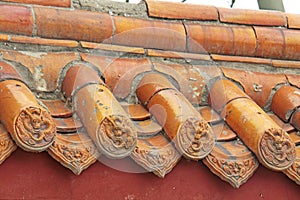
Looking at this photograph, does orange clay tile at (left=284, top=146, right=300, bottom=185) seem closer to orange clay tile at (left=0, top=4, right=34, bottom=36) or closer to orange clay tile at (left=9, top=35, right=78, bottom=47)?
orange clay tile at (left=9, top=35, right=78, bottom=47)

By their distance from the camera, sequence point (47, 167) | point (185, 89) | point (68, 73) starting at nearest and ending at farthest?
point (47, 167) → point (68, 73) → point (185, 89)

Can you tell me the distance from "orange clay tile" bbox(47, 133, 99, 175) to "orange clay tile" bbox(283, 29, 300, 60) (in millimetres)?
1000

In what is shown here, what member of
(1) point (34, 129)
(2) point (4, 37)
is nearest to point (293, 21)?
(2) point (4, 37)

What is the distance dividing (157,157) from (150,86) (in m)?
0.38

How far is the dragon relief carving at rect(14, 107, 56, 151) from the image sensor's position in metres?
1.68

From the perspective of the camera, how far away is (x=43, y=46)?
2.18 m

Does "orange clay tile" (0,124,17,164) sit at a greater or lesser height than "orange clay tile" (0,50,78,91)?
greater

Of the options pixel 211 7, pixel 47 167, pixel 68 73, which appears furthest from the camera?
pixel 211 7

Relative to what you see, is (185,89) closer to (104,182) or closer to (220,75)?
(220,75)

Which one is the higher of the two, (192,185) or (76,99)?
(76,99)

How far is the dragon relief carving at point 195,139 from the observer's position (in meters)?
1.84

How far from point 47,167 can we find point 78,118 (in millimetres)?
218

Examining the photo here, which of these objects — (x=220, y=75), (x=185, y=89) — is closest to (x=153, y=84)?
(x=185, y=89)

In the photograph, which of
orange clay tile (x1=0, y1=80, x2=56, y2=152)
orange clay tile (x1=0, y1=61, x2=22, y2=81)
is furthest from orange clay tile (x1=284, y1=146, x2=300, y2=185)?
orange clay tile (x1=0, y1=61, x2=22, y2=81)
